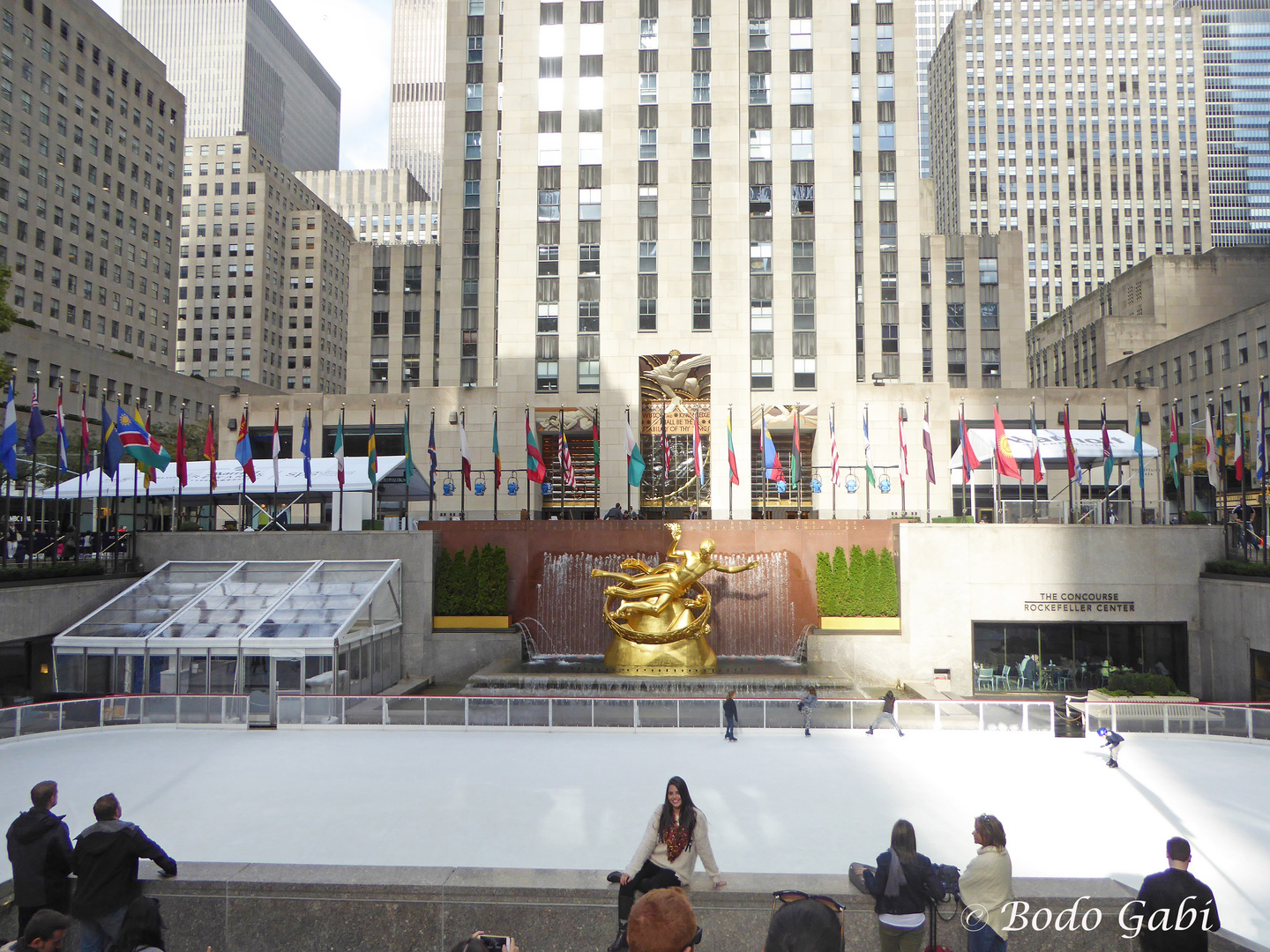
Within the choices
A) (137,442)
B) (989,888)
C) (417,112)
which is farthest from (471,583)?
(417,112)

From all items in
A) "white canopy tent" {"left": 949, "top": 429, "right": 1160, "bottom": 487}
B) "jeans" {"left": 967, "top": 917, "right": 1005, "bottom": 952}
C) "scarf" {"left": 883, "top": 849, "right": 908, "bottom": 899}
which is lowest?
"jeans" {"left": 967, "top": 917, "right": 1005, "bottom": 952}

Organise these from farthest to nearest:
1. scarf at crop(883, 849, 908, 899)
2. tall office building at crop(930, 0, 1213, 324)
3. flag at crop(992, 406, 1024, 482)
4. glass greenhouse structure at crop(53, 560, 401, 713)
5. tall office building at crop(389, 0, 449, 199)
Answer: tall office building at crop(389, 0, 449, 199) → tall office building at crop(930, 0, 1213, 324) → flag at crop(992, 406, 1024, 482) → glass greenhouse structure at crop(53, 560, 401, 713) → scarf at crop(883, 849, 908, 899)

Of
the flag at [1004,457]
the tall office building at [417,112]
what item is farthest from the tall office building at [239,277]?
the flag at [1004,457]

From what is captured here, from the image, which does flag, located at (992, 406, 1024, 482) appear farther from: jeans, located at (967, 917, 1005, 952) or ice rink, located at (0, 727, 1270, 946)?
jeans, located at (967, 917, 1005, 952)

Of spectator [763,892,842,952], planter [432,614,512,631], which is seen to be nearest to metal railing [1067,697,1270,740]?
spectator [763,892,842,952]

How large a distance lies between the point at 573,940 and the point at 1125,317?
7687 cm

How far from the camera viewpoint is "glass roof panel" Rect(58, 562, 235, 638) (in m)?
22.6

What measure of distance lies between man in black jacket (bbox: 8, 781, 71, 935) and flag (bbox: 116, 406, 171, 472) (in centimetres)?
2179

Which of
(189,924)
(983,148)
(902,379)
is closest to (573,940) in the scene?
(189,924)

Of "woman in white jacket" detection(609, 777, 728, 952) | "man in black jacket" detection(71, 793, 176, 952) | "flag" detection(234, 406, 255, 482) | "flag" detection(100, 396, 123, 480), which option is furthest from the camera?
"flag" detection(234, 406, 255, 482)

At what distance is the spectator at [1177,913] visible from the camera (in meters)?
6.00

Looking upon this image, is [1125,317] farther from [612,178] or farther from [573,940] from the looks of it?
[573,940]

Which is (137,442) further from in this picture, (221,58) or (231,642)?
(221,58)

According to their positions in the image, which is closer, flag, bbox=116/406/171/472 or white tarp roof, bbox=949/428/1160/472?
flag, bbox=116/406/171/472
